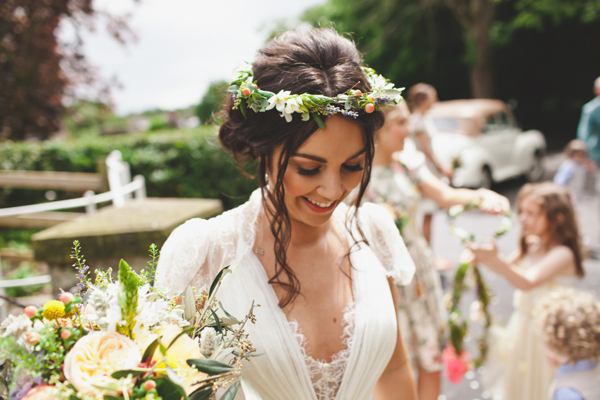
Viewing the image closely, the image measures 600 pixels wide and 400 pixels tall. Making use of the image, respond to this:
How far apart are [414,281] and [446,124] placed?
269 inches

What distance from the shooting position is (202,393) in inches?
35.8

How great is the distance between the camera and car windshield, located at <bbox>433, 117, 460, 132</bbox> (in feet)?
29.4

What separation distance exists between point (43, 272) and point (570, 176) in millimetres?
7218

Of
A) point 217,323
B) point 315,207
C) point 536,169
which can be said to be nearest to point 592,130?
point 536,169


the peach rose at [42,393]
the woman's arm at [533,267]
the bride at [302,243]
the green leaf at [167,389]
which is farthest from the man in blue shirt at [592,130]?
the peach rose at [42,393]

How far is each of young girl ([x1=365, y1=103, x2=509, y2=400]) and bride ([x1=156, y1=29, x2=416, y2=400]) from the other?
51.9 inches

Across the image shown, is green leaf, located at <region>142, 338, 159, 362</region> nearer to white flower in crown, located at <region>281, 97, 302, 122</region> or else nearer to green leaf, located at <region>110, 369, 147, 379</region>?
green leaf, located at <region>110, 369, 147, 379</region>

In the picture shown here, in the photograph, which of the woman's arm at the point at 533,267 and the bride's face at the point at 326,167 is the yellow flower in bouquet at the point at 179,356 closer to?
the bride's face at the point at 326,167

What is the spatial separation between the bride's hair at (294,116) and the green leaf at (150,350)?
0.71 meters

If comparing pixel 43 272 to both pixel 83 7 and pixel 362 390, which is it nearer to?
pixel 83 7

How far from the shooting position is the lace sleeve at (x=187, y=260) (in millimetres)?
1480

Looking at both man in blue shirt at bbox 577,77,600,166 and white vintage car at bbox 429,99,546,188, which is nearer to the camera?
man in blue shirt at bbox 577,77,600,166

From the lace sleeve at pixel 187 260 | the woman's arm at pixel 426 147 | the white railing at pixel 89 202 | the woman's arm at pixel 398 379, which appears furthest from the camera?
the woman's arm at pixel 426 147

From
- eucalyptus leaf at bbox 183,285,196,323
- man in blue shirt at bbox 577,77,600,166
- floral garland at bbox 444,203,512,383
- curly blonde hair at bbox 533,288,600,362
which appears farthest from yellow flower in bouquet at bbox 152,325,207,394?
man in blue shirt at bbox 577,77,600,166
